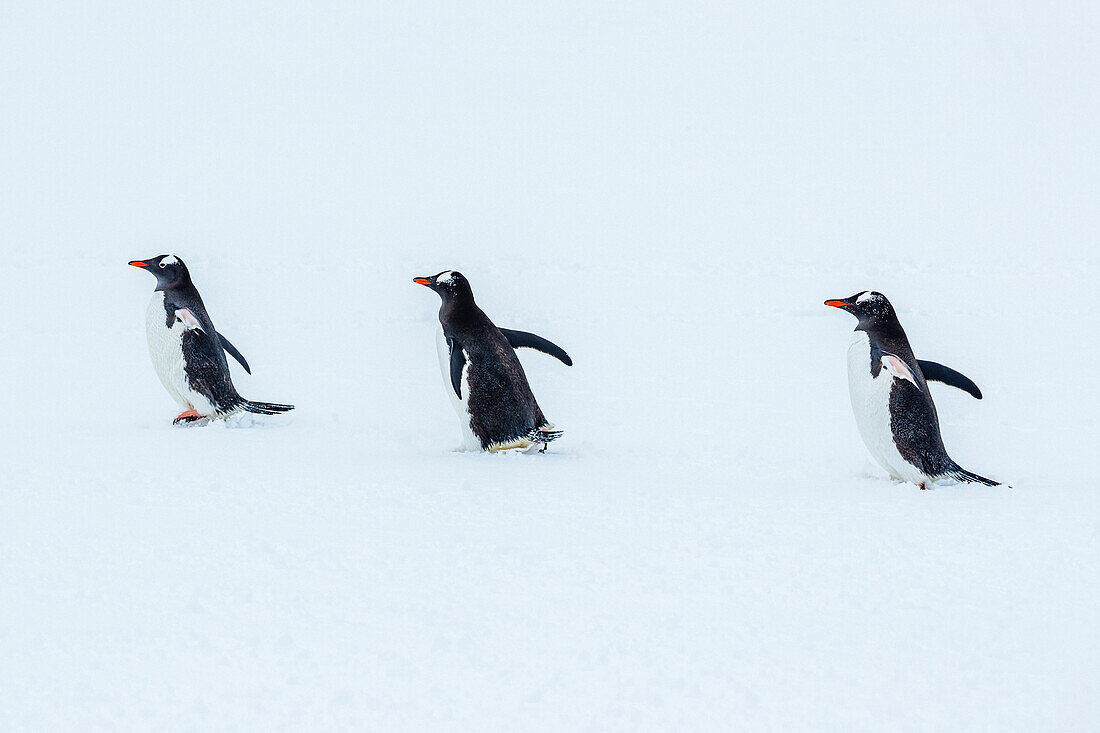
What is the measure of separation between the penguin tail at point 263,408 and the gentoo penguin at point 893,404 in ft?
9.14

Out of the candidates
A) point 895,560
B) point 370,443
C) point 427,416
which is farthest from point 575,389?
point 895,560

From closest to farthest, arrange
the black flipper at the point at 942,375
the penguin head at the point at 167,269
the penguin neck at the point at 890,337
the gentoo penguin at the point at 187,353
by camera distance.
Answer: the penguin neck at the point at 890,337 → the black flipper at the point at 942,375 → the gentoo penguin at the point at 187,353 → the penguin head at the point at 167,269

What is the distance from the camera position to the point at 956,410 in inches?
259

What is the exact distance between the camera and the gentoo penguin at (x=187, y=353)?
5.44m

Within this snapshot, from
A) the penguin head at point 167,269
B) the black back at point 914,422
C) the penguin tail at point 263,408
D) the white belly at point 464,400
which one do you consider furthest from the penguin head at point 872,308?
the penguin head at point 167,269

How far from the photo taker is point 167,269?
222 inches

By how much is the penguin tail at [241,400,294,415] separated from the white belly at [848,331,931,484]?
2.76 meters

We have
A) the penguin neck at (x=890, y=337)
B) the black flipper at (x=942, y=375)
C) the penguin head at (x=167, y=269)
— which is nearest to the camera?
the penguin neck at (x=890, y=337)

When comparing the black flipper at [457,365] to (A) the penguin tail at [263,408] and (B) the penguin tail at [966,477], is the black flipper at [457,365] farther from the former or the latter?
(B) the penguin tail at [966,477]

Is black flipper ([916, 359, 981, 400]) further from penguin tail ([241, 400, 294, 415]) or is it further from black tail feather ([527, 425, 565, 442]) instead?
penguin tail ([241, 400, 294, 415])

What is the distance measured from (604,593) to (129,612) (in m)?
1.23

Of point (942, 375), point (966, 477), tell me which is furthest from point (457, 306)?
point (966, 477)

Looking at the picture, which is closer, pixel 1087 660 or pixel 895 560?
pixel 1087 660

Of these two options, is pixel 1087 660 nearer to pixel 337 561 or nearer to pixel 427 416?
pixel 337 561
